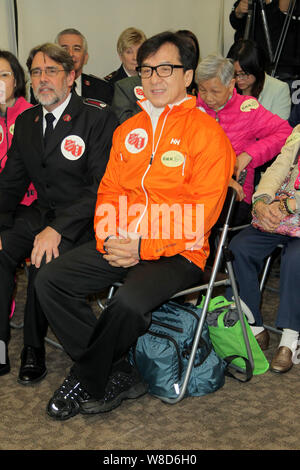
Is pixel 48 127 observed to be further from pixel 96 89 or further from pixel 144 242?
pixel 96 89

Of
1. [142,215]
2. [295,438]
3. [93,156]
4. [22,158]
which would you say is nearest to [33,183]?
[22,158]

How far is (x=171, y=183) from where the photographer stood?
2.38m

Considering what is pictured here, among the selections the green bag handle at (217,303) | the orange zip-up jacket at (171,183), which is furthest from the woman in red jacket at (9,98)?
the green bag handle at (217,303)

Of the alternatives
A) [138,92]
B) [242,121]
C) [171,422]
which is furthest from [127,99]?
[171,422]

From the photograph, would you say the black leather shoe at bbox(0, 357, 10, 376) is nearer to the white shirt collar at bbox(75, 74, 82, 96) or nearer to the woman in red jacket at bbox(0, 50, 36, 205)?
the woman in red jacket at bbox(0, 50, 36, 205)

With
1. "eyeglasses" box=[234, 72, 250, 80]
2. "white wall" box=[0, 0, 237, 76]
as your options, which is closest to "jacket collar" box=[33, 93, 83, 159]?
"eyeglasses" box=[234, 72, 250, 80]

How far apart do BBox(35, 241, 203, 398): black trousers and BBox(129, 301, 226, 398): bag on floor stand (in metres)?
0.18

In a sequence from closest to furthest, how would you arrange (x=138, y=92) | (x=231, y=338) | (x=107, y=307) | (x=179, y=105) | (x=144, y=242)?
(x=107, y=307)
(x=144, y=242)
(x=179, y=105)
(x=231, y=338)
(x=138, y=92)

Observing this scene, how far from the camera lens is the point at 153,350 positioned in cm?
240

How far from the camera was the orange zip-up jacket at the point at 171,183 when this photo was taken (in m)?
2.32

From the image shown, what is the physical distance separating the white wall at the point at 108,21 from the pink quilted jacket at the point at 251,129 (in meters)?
2.17

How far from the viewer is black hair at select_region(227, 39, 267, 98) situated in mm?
3680

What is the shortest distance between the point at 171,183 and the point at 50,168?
73 cm

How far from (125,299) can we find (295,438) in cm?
88
